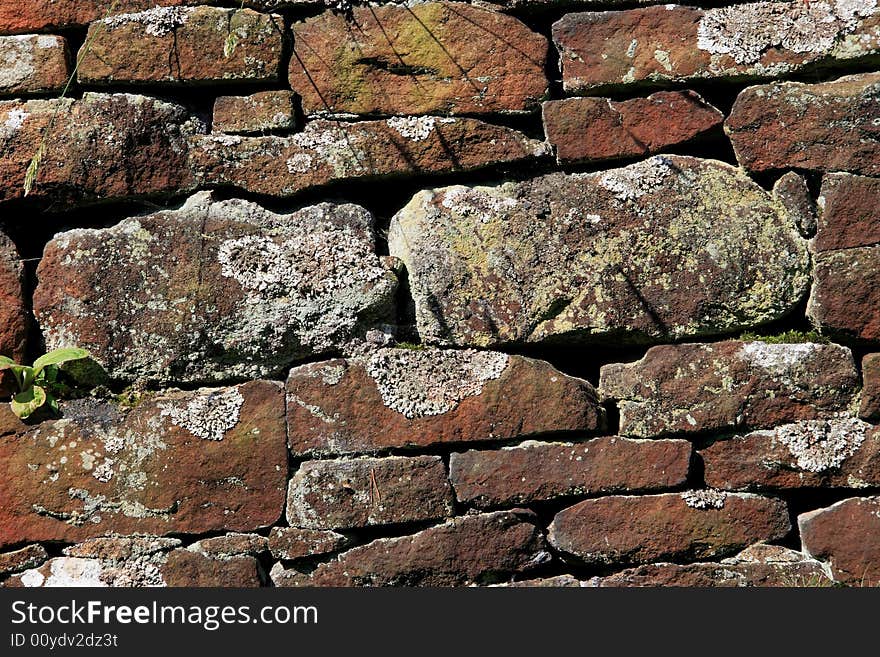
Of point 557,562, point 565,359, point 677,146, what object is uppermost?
point 677,146

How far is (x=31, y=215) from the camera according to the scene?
108 inches

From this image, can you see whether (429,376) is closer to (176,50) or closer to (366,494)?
(366,494)

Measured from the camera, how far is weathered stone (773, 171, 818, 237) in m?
2.66

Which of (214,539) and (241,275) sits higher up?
(241,275)

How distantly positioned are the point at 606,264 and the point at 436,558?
102 cm

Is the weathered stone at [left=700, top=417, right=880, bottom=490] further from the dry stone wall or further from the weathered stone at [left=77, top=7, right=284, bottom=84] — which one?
the weathered stone at [left=77, top=7, right=284, bottom=84]

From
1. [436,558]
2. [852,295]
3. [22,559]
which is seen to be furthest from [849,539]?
[22,559]

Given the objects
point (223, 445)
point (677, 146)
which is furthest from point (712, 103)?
point (223, 445)

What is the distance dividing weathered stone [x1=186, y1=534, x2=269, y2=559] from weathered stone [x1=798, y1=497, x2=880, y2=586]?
5.35 ft

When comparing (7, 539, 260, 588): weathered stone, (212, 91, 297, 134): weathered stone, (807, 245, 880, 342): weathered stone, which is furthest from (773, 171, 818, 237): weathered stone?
(7, 539, 260, 588): weathered stone

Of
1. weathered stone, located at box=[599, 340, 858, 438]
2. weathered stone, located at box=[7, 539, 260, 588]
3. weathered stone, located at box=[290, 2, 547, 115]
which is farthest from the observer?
weathered stone, located at box=[290, 2, 547, 115]

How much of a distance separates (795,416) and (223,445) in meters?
1.71

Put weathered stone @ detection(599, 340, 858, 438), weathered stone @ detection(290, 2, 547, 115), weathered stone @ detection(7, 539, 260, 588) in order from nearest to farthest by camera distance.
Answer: weathered stone @ detection(7, 539, 260, 588) < weathered stone @ detection(599, 340, 858, 438) < weathered stone @ detection(290, 2, 547, 115)

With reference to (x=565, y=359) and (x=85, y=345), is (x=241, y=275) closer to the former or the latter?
(x=85, y=345)
